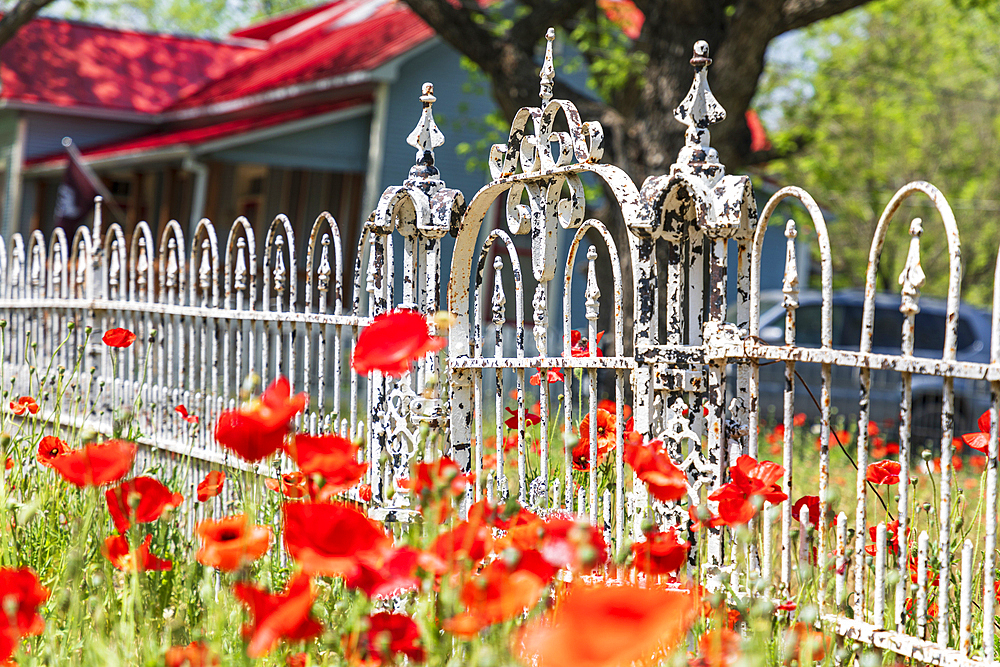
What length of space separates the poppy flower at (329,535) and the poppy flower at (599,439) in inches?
56.5

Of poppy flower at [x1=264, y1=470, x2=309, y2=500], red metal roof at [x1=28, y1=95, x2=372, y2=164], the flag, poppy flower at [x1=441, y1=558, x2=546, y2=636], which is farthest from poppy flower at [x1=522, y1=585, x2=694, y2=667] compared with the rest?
the flag

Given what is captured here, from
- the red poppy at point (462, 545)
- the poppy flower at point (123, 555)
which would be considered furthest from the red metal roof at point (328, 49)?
the red poppy at point (462, 545)

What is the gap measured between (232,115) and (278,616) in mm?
14974

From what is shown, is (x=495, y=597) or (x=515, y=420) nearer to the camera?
(x=495, y=597)

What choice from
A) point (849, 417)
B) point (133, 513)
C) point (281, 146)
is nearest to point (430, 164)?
point (133, 513)

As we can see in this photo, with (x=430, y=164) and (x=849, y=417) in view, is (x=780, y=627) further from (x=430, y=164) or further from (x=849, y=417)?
(x=849, y=417)

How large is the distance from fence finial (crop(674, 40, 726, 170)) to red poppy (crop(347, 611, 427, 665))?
4.84 feet

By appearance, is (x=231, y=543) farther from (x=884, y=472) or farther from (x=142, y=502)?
(x=884, y=472)

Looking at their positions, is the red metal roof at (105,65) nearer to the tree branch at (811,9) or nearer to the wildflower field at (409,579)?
the tree branch at (811,9)

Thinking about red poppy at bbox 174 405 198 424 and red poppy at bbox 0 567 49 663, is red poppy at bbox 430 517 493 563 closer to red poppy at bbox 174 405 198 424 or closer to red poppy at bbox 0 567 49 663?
red poppy at bbox 0 567 49 663

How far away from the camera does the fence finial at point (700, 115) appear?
8.55 ft

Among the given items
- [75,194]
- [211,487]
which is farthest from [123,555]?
[75,194]

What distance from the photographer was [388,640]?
156 centimetres

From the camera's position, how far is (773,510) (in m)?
1.87
